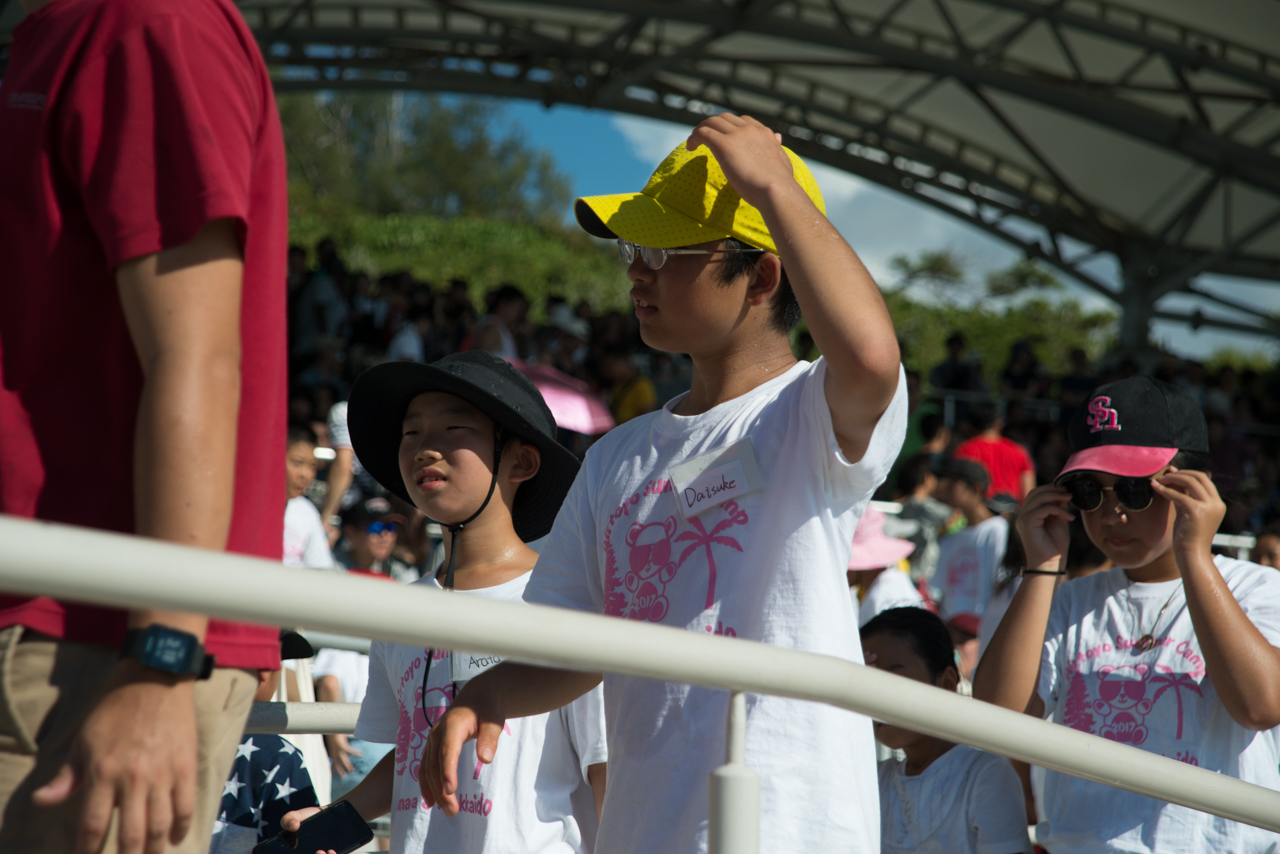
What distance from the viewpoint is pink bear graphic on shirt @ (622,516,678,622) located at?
→ 6.08 feet

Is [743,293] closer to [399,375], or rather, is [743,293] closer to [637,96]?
[399,375]

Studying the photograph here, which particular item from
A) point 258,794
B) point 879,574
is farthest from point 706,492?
point 879,574

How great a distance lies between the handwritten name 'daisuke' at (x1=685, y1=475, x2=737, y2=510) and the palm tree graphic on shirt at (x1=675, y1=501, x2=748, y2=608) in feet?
0.08

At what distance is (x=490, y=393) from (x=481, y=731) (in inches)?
39.7

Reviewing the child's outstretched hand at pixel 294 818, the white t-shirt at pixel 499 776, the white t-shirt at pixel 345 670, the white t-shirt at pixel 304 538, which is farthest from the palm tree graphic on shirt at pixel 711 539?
the white t-shirt at pixel 304 538

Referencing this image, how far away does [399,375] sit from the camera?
2.74 metres

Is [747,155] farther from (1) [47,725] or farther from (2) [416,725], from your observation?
(2) [416,725]

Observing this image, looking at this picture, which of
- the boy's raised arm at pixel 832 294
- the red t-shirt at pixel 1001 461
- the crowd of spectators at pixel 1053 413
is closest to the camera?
the boy's raised arm at pixel 832 294

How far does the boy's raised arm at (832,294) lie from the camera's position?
1.61m

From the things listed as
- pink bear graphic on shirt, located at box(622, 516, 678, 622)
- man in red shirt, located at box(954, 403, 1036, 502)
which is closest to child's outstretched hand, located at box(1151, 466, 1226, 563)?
pink bear graphic on shirt, located at box(622, 516, 678, 622)

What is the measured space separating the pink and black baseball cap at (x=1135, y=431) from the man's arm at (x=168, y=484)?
200 centimetres

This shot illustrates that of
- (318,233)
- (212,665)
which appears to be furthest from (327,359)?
(318,233)

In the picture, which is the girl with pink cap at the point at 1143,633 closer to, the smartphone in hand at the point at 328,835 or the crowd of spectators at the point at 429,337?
the smartphone in hand at the point at 328,835

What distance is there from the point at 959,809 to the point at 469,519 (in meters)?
1.39
